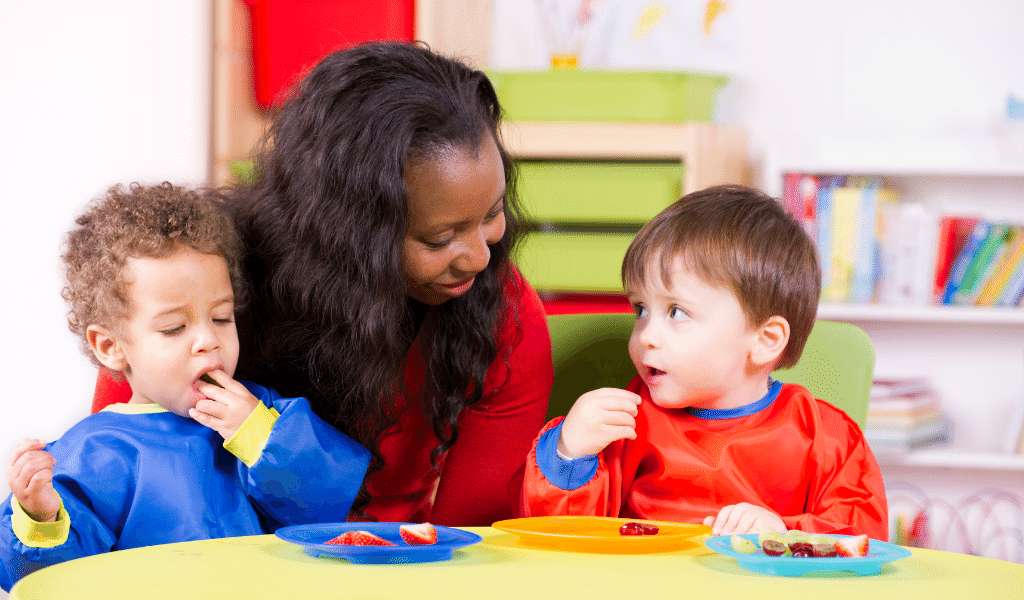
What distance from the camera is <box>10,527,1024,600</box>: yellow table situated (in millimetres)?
665

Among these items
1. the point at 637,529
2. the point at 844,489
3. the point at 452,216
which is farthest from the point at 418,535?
the point at 844,489

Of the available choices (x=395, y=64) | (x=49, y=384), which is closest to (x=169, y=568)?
(x=395, y=64)

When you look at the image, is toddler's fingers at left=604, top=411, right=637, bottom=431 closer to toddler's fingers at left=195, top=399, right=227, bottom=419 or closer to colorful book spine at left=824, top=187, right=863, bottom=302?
toddler's fingers at left=195, top=399, right=227, bottom=419

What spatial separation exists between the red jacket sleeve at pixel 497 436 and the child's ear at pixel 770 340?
0.32 metres

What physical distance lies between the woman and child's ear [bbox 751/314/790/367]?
12.7 inches

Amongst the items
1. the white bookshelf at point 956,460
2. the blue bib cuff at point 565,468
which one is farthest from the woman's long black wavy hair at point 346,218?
the white bookshelf at point 956,460

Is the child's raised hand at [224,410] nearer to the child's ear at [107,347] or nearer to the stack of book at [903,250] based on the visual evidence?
the child's ear at [107,347]

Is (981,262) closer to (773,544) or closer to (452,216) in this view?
(452,216)

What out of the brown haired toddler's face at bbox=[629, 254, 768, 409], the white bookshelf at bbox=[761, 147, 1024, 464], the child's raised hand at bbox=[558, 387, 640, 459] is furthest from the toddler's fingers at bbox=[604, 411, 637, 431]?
the white bookshelf at bbox=[761, 147, 1024, 464]

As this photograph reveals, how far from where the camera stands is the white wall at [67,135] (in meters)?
2.58

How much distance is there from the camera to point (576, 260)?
2.59 metres

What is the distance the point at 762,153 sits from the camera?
2.90 m

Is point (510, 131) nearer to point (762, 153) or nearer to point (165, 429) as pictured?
point (762, 153)

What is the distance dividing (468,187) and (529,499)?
342 mm
